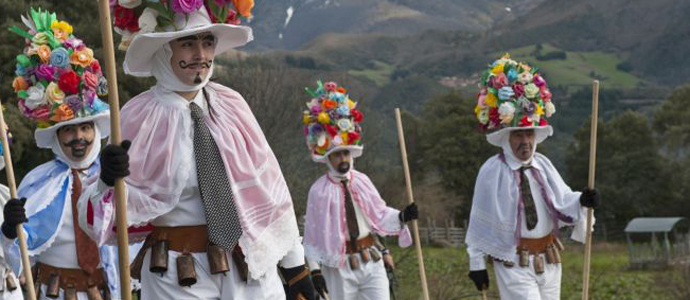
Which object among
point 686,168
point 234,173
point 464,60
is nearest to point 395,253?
point 234,173

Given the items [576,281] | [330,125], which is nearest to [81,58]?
[330,125]

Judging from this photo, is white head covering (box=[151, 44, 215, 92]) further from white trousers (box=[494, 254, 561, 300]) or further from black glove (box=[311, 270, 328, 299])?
black glove (box=[311, 270, 328, 299])

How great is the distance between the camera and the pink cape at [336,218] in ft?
39.7

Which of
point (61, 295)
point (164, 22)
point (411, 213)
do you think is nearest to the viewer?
point (164, 22)

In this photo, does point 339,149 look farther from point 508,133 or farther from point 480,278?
point 480,278

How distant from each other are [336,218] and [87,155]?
158 inches

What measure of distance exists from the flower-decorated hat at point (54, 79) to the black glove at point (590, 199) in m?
3.81

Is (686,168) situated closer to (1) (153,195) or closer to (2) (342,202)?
(2) (342,202)

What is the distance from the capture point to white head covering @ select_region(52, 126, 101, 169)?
342 inches

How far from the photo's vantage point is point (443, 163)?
1971 inches

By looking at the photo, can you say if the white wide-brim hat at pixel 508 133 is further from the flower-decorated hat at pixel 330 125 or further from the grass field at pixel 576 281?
the grass field at pixel 576 281

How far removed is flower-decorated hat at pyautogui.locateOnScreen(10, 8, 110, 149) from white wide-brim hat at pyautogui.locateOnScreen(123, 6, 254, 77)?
109 inches

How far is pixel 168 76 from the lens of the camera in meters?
5.71

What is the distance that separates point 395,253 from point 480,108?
56.9 feet
